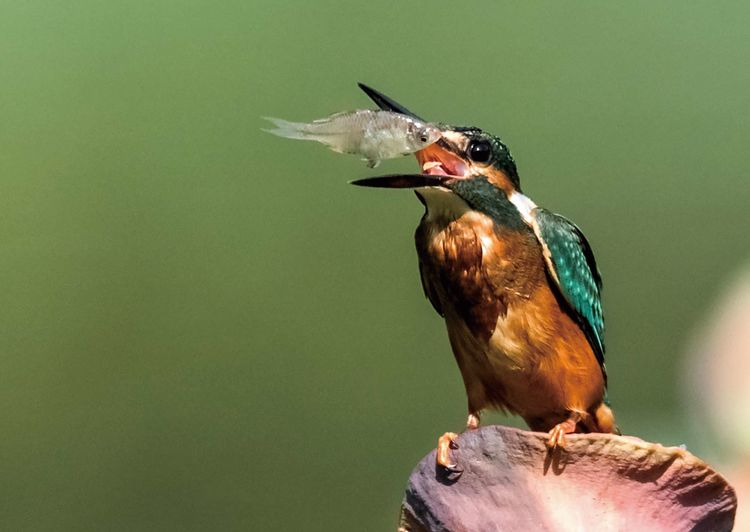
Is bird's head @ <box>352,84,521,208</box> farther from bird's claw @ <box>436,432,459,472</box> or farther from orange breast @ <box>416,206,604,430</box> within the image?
bird's claw @ <box>436,432,459,472</box>

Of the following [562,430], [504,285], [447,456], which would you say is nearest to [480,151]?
[504,285]

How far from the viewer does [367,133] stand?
33.4 inches

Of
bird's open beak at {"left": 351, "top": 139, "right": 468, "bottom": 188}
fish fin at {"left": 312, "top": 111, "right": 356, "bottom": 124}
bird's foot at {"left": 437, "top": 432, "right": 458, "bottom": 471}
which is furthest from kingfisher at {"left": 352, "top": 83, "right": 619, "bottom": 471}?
bird's foot at {"left": 437, "top": 432, "right": 458, "bottom": 471}

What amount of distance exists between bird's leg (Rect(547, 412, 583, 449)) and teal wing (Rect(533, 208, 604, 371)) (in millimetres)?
78

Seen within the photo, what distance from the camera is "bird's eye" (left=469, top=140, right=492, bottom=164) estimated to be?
100 cm

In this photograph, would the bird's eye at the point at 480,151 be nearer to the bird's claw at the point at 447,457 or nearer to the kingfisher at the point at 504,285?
the kingfisher at the point at 504,285

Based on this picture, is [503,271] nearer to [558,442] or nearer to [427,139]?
[427,139]

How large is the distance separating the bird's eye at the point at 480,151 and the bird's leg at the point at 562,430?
0.27 m

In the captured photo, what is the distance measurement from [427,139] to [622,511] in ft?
1.30

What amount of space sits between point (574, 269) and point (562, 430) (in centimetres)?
29

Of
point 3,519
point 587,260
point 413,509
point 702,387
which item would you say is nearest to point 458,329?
point 587,260

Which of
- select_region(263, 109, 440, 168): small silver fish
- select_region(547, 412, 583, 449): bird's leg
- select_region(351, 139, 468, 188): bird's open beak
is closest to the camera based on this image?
select_region(547, 412, 583, 449): bird's leg

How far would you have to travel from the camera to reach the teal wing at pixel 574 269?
105cm

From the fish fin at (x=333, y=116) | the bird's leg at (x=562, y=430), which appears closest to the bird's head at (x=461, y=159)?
the fish fin at (x=333, y=116)
